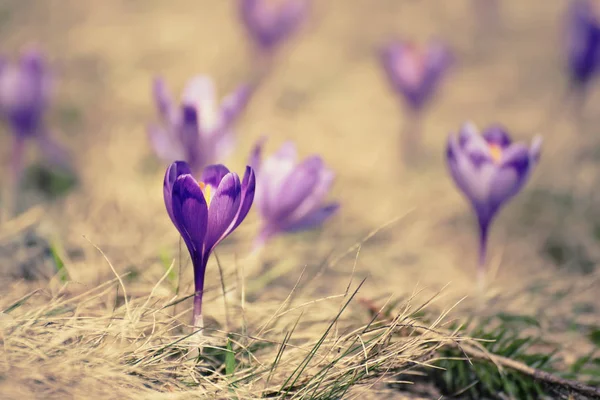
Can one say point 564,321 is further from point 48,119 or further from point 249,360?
point 48,119

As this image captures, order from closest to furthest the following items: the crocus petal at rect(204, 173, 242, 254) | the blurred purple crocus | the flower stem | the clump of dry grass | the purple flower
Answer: the clump of dry grass → the crocus petal at rect(204, 173, 242, 254) → the blurred purple crocus → the flower stem → the purple flower

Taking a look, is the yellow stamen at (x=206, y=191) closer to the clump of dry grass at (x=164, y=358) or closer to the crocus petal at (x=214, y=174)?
the crocus petal at (x=214, y=174)

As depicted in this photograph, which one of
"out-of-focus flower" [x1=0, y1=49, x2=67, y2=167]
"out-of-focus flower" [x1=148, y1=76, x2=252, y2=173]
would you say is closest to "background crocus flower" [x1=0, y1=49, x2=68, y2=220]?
"out-of-focus flower" [x1=0, y1=49, x2=67, y2=167]

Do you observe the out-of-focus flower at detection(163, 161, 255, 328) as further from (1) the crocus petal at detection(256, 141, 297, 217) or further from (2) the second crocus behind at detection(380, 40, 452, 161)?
(2) the second crocus behind at detection(380, 40, 452, 161)

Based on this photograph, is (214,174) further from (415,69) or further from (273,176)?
(415,69)

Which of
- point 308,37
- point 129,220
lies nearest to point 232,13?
point 308,37
